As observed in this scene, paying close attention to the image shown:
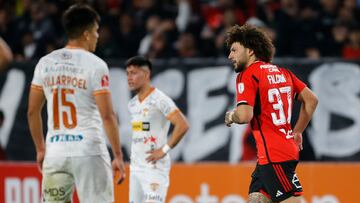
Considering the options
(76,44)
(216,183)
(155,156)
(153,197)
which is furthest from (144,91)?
(76,44)

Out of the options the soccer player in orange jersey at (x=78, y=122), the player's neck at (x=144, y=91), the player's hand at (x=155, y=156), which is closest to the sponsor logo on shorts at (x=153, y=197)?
the player's hand at (x=155, y=156)

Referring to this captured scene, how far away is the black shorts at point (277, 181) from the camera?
23.9 ft

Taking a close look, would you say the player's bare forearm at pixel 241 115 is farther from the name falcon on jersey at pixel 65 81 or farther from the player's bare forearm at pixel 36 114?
the player's bare forearm at pixel 36 114

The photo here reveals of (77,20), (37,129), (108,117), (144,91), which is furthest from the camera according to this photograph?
(144,91)

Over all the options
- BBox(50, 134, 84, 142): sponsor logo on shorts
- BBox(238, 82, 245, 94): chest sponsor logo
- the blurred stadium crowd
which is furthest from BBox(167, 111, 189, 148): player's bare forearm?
the blurred stadium crowd

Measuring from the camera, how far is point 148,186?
944cm

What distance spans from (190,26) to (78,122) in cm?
746

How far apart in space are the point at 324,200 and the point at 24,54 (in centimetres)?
660

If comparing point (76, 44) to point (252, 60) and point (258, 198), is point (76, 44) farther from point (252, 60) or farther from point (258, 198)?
point (258, 198)

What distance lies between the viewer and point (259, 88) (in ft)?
23.9

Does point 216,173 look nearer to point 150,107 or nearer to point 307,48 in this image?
point 150,107

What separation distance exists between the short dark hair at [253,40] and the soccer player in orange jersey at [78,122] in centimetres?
→ 113

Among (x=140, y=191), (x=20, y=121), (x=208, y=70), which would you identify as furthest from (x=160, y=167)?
(x=20, y=121)

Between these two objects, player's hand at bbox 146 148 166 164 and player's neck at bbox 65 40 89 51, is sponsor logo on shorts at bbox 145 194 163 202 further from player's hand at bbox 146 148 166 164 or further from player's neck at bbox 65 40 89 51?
player's neck at bbox 65 40 89 51
